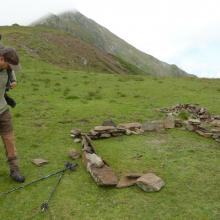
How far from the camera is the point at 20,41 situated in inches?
2136

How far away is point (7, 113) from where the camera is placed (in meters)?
10.9

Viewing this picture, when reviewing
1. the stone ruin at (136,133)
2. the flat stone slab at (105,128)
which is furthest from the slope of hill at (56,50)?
the flat stone slab at (105,128)

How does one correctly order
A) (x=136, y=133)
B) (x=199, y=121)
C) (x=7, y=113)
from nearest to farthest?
(x=7, y=113)
(x=136, y=133)
(x=199, y=121)

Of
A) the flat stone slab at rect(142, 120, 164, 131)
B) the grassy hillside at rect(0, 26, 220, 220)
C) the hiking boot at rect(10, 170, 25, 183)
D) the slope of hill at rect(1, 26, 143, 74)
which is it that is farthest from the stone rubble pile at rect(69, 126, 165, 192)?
the slope of hill at rect(1, 26, 143, 74)

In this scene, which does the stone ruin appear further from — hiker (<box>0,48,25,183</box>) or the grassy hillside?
hiker (<box>0,48,25,183</box>)

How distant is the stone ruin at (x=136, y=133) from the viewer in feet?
33.5

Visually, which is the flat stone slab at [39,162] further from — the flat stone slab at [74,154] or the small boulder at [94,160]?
the small boulder at [94,160]

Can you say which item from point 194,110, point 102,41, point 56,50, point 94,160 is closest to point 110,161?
point 94,160

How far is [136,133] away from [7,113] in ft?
19.0

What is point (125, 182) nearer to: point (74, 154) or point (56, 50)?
point (74, 154)

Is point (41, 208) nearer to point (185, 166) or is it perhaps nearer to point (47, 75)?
point (185, 166)

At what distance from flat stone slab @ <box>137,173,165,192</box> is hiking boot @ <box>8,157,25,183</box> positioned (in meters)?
3.06

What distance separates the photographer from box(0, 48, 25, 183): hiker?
33.3 feet

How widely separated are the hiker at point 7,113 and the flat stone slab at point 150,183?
309 cm
